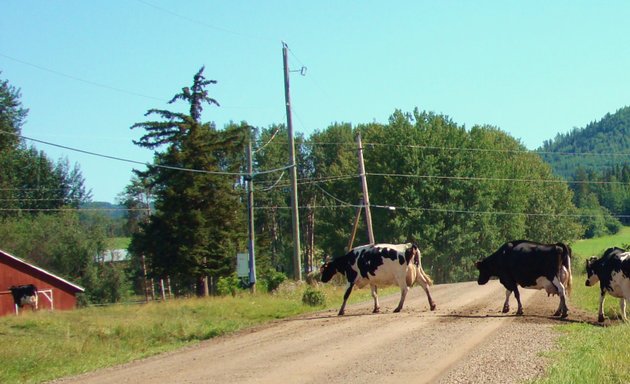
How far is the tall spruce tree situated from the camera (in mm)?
52812

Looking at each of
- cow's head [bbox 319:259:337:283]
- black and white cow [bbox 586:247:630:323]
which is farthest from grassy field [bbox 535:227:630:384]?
cow's head [bbox 319:259:337:283]

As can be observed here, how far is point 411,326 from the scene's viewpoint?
19328 millimetres

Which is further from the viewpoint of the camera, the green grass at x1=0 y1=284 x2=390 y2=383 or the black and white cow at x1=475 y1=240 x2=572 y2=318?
the black and white cow at x1=475 y1=240 x2=572 y2=318

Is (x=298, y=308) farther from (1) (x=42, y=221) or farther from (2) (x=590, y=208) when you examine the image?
(2) (x=590, y=208)

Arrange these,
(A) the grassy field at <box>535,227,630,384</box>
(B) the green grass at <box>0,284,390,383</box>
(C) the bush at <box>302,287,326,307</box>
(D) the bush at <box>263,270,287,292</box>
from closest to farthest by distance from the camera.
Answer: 1. (A) the grassy field at <box>535,227,630,384</box>
2. (B) the green grass at <box>0,284,390,383</box>
3. (C) the bush at <box>302,287,326,307</box>
4. (D) the bush at <box>263,270,287,292</box>

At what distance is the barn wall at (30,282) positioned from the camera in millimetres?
49156

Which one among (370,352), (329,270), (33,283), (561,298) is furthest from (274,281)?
(370,352)

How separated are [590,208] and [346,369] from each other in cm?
13732

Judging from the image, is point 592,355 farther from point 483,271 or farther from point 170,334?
point 170,334

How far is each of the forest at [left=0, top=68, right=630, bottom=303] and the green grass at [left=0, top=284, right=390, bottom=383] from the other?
20.8 m

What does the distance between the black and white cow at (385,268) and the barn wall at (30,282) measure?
1077 inches

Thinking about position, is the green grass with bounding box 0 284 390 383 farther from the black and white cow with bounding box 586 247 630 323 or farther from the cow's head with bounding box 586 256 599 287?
the black and white cow with bounding box 586 247 630 323

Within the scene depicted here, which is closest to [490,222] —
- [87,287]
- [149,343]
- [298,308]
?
[87,287]

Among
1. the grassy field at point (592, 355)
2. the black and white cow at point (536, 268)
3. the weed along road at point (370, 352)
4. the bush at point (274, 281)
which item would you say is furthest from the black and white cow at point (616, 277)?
the bush at point (274, 281)
